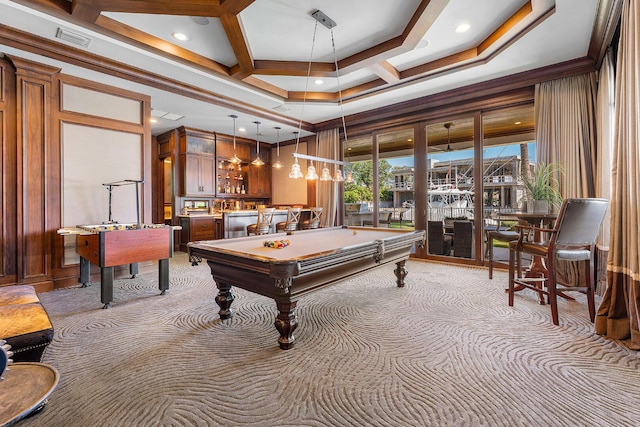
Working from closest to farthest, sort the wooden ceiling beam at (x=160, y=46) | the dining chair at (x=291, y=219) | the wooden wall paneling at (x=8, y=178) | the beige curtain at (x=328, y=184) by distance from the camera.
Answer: the wooden ceiling beam at (x=160, y=46) < the wooden wall paneling at (x=8, y=178) < the dining chair at (x=291, y=219) < the beige curtain at (x=328, y=184)

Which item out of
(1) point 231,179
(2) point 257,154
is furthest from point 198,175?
(2) point 257,154

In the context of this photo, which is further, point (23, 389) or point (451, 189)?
point (451, 189)

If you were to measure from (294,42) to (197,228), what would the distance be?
14.7 ft

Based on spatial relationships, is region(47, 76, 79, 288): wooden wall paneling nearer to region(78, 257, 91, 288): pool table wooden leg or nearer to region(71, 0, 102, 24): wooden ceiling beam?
region(78, 257, 91, 288): pool table wooden leg

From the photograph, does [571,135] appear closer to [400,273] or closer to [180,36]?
[400,273]

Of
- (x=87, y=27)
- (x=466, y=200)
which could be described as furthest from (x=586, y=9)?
(x=87, y=27)

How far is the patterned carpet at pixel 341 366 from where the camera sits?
1.53 metres

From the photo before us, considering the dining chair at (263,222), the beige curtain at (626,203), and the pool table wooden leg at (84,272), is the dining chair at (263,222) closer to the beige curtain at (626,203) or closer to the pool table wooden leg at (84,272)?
the pool table wooden leg at (84,272)

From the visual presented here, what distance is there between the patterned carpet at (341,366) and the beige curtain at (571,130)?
164 centimetres

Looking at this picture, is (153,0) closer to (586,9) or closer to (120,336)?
(120,336)

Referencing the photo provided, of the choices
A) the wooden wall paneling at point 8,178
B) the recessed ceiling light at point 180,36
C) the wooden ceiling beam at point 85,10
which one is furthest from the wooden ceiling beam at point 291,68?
the wooden wall paneling at point 8,178

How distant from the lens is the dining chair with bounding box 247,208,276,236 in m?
5.79

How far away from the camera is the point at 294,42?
3.62 metres

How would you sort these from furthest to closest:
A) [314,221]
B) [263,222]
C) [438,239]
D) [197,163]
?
[197,163] → [314,221] → [263,222] → [438,239]
